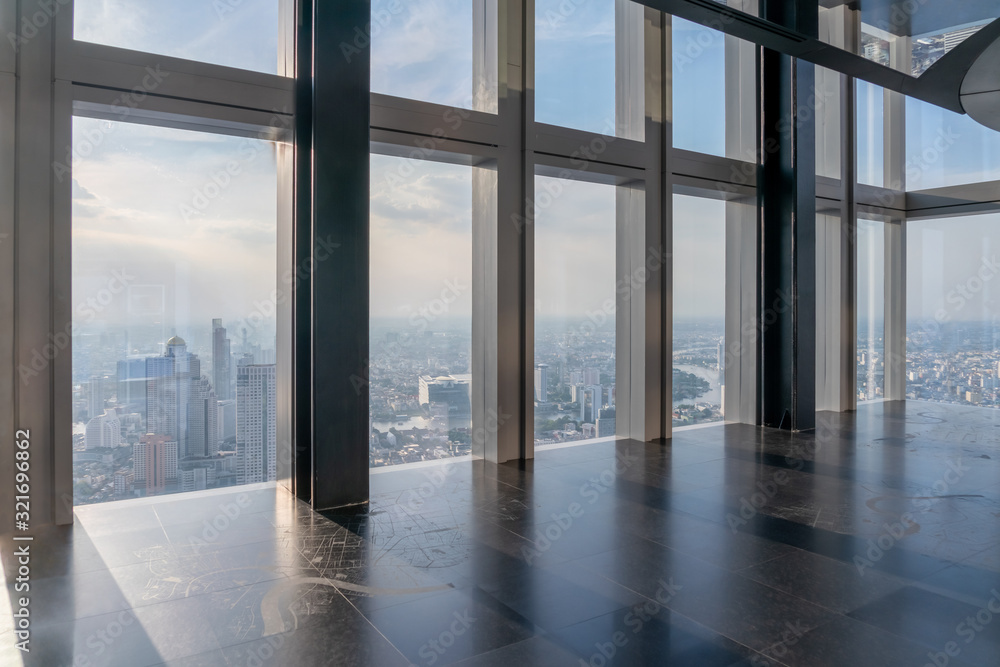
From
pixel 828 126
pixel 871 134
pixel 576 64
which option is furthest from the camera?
pixel 871 134

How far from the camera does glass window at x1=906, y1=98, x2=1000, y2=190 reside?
10945mm

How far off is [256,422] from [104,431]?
3.93ft

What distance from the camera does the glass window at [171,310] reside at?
17.5 feet

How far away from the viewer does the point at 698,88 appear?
351 inches

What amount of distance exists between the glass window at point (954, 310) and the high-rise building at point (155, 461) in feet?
38.8

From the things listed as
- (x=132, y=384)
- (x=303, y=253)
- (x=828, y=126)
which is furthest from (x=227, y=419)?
(x=828, y=126)

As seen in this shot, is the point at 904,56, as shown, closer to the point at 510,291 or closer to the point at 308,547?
the point at 510,291

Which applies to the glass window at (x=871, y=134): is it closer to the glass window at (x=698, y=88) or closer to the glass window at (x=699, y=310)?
the glass window at (x=698, y=88)

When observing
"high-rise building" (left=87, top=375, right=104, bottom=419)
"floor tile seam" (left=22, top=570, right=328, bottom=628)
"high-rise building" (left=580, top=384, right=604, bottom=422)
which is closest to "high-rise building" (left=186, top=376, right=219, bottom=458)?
"high-rise building" (left=87, top=375, right=104, bottom=419)

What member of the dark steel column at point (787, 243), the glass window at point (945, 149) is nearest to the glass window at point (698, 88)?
the dark steel column at point (787, 243)

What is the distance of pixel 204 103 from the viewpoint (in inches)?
221

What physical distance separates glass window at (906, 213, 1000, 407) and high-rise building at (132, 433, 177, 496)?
11.8 metres

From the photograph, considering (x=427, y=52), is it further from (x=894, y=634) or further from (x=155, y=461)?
(x=894, y=634)

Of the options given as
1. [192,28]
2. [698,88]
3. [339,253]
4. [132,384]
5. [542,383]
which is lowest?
[542,383]
